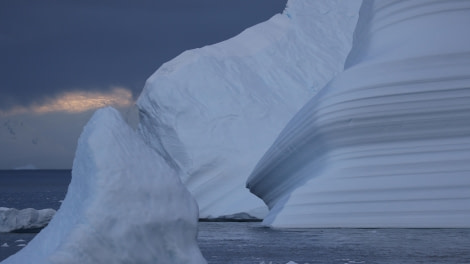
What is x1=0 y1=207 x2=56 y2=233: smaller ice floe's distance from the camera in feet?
43.5

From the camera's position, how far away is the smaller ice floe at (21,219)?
13.2m

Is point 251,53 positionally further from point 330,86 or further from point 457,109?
point 457,109

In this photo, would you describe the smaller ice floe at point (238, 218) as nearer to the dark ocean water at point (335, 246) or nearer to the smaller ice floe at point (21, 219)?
the smaller ice floe at point (21, 219)

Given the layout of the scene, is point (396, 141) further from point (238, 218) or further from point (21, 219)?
point (238, 218)

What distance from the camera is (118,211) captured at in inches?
198

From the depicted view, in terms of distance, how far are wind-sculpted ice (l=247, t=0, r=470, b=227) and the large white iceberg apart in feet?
20.7

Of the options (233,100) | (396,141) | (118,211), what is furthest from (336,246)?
(233,100)

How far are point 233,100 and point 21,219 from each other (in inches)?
311

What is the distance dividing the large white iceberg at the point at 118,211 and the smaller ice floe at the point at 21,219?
801 cm

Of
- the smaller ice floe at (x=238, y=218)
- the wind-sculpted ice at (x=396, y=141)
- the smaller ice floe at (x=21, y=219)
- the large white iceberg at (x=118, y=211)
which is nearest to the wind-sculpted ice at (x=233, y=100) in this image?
the smaller ice floe at (x=238, y=218)

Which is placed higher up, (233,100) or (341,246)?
(233,100)

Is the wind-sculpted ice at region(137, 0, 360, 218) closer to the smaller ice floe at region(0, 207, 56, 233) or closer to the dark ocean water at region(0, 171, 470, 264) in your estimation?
the smaller ice floe at region(0, 207, 56, 233)

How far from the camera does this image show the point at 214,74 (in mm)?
20438

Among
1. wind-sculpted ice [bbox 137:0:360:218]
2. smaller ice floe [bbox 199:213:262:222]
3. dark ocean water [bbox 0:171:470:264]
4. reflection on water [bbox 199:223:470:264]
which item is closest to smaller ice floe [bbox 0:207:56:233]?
dark ocean water [bbox 0:171:470:264]
